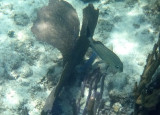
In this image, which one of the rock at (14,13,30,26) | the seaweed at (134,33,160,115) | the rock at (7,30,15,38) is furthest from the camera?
the rock at (14,13,30,26)

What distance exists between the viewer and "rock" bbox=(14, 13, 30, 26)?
249 inches

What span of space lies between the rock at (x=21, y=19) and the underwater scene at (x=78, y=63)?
0.03m

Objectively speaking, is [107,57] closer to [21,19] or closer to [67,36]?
[67,36]

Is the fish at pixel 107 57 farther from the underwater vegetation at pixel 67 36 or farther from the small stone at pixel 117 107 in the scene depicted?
the small stone at pixel 117 107

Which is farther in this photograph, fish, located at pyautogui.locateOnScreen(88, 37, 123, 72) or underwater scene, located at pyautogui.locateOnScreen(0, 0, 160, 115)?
underwater scene, located at pyautogui.locateOnScreen(0, 0, 160, 115)

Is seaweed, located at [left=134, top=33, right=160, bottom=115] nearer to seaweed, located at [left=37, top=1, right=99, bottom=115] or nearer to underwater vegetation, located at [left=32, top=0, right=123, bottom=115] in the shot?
underwater vegetation, located at [left=32, top=0, right=123, bottom=115]

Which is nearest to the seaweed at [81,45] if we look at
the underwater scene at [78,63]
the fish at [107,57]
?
the underwater scene at [78,63]

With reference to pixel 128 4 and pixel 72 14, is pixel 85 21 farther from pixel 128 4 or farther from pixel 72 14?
pixel 128 4

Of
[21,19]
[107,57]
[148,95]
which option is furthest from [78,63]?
[21,19]

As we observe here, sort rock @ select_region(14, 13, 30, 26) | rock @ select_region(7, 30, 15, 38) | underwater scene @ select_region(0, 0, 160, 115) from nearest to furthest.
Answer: underwater scene @ select_region(0, 0, 160, 115), rock @ select_region(7, 30, 15, 38), rock @ select_region(14, 13, 30, 26)

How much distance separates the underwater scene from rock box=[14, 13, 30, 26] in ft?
0.10

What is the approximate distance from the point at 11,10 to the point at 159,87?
17.4 feet

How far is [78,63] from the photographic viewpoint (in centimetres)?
495

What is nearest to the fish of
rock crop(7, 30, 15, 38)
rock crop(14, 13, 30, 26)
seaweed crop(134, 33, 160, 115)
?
seaweed crop(134, 33, 160, 115)
